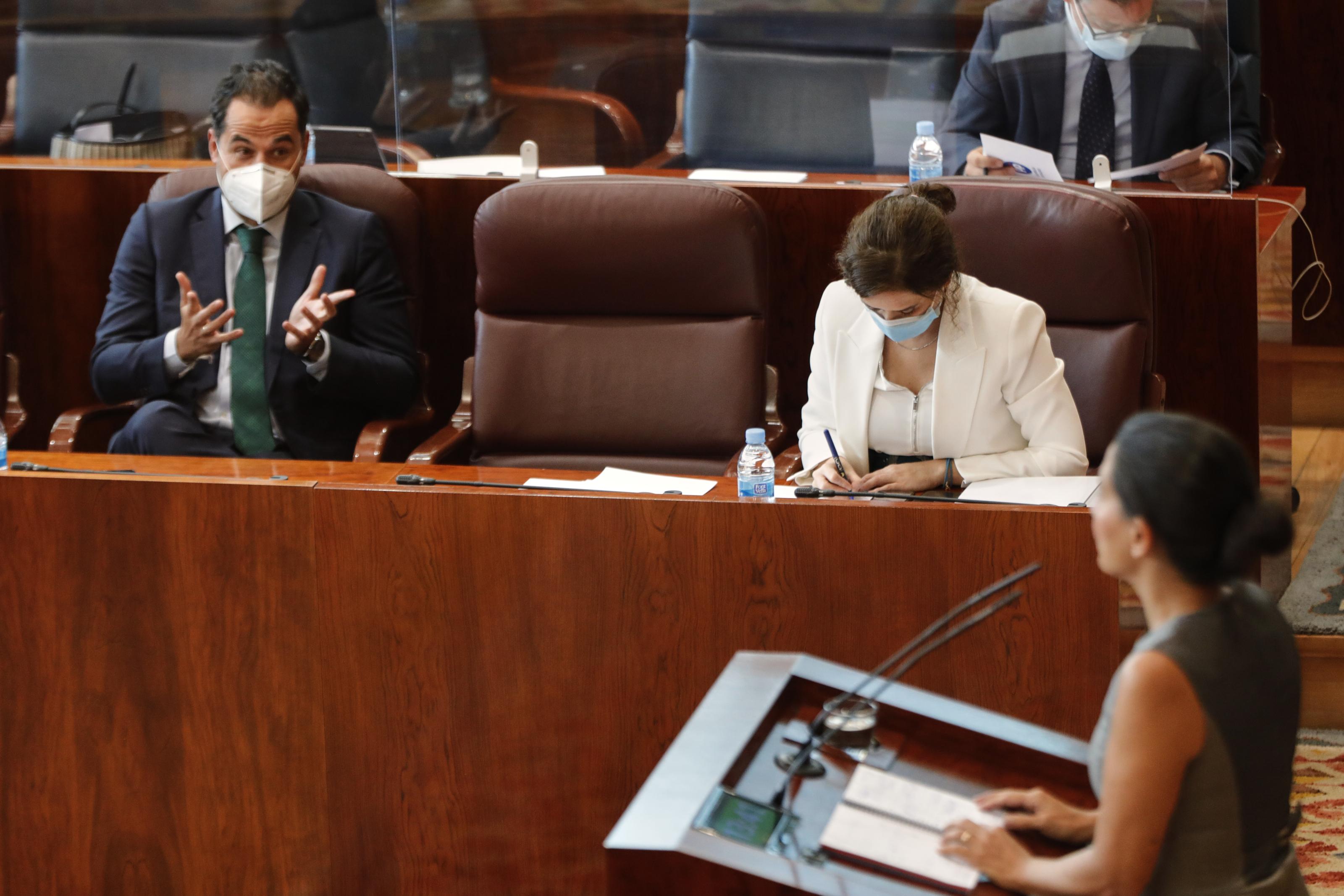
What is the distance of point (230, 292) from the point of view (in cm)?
309

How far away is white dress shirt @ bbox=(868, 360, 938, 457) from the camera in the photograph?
2537 mm

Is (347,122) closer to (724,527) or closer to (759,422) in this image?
(759,422)

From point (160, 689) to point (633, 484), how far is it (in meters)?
0.72

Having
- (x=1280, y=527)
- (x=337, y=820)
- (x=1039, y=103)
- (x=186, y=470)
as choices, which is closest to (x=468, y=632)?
(x=337, y=820)

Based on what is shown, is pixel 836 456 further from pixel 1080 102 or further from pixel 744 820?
pixel 744 820

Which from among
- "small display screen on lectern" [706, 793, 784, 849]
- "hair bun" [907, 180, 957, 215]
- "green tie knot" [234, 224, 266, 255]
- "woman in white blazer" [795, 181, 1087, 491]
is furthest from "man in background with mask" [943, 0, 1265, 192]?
"small display screen on lectern" [706, 793, 784, 849]

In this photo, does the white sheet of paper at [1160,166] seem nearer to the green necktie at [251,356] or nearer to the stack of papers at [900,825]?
the green necktie at [251,356]

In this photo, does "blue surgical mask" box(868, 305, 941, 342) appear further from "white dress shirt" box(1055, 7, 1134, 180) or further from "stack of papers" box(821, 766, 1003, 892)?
"stack of papers" box(821, 766, 1003, 892)

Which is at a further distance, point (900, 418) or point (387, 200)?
point (387, 200)

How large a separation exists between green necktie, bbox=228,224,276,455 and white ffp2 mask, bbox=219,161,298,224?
0.14 ft

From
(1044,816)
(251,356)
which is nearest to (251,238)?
(251,356)

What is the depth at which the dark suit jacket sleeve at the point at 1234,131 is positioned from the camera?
3008mm

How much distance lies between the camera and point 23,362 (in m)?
3.44

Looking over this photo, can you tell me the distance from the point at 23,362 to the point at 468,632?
1.83 m
